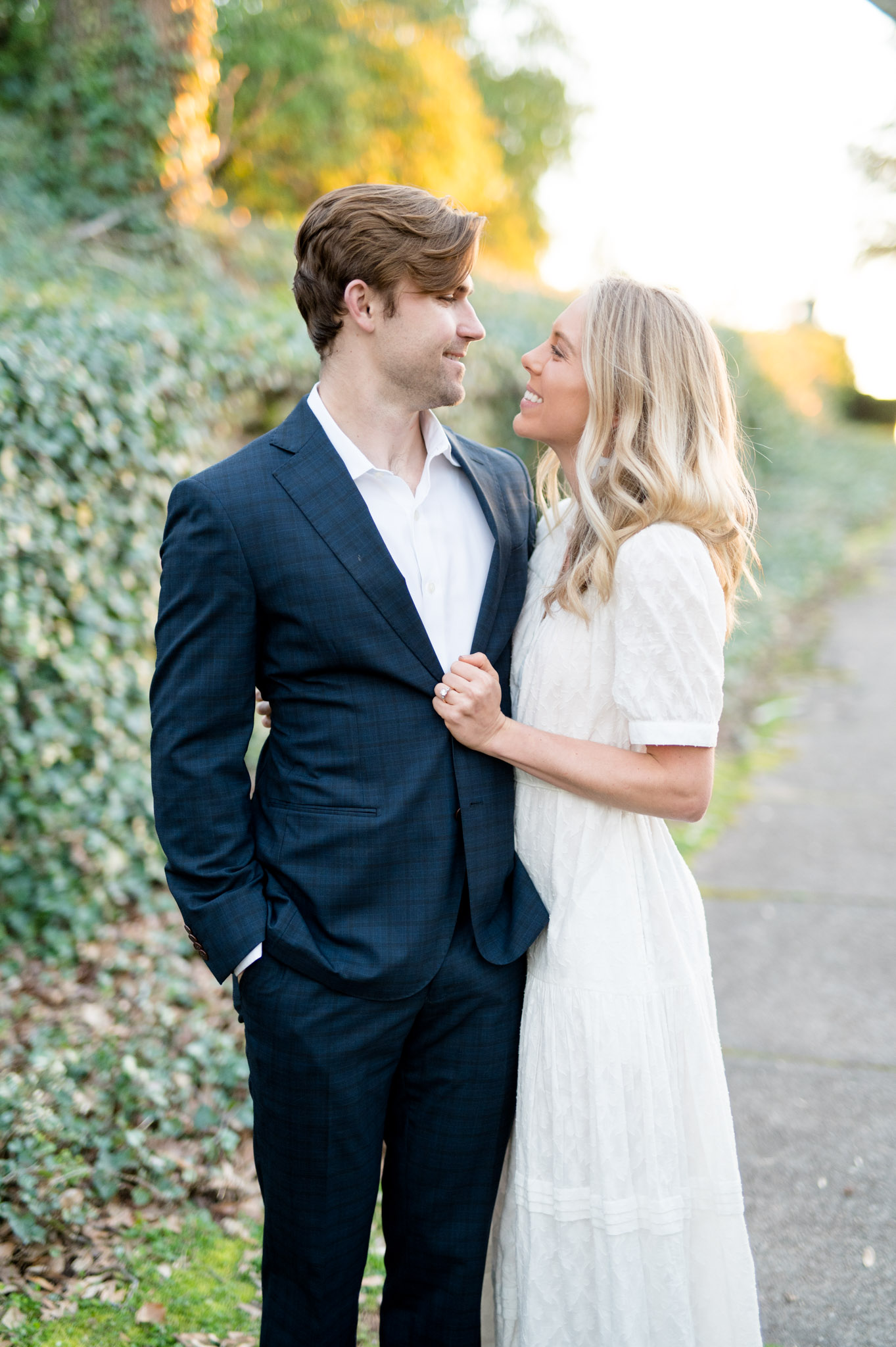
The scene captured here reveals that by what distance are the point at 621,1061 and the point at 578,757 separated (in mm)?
572

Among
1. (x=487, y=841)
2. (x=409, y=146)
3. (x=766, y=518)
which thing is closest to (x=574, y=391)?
(x=487, y=841)

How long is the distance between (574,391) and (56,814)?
8.65 ft

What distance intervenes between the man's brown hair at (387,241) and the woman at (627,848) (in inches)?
10.9

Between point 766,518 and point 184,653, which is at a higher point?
point 766,518

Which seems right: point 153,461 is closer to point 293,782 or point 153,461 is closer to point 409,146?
point 293,782

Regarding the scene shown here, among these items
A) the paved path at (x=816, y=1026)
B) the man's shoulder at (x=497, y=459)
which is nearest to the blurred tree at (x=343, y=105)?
the paved path at (x=816, y=1026)

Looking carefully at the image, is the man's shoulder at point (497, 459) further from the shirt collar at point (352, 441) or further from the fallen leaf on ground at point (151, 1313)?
the fallen leaf on ground at point (151, 1313)

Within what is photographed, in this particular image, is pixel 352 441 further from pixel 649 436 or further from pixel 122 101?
pixel 122 101

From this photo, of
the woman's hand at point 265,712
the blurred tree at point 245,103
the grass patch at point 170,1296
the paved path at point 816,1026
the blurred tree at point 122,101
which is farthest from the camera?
the blurred tree at point 245,103

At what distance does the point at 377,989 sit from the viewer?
197cm

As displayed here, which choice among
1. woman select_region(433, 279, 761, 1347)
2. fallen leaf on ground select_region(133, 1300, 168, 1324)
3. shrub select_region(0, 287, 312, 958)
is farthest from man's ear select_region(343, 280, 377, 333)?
fallen leaf on ground select_region(133, 1300, 168, 1324)

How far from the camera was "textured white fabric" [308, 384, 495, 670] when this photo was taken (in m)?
2.11

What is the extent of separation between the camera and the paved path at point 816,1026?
2.83m

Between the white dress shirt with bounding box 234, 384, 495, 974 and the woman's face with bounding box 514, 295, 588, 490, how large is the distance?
0.19 metres
